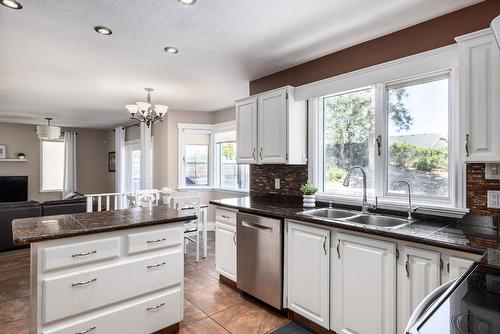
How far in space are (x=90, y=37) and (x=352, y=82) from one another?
2368 mm

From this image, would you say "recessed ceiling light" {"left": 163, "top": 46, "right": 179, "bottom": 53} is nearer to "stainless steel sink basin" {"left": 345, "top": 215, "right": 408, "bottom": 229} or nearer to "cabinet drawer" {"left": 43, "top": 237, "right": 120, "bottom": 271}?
"cabinet drawer" {"left": 43, "top": 237, "right": 120, "bottom": 271}

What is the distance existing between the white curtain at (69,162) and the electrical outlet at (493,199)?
29.5 feet

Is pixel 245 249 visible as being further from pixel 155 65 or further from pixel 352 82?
pixel 155 65

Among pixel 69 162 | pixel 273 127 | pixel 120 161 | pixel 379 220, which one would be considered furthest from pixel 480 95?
pixel 69 162

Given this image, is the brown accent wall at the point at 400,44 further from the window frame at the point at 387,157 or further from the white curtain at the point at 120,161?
the white curtain at the point at 120,161

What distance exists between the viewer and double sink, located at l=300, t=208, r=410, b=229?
227cm

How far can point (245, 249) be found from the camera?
286 cm

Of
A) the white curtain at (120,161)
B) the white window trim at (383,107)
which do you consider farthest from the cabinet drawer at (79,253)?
the white curtain at (120,161)

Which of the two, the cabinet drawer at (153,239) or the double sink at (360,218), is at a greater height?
the double sink at (360,218)

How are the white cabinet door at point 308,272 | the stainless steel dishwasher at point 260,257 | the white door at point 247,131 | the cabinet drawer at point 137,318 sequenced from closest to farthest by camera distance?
1. the cabinet drawer at point 137,318
2. the white cabinet door at point 308,272
3. the stainless steel dishwasher at point 260,257
4. the white door at point 247,131

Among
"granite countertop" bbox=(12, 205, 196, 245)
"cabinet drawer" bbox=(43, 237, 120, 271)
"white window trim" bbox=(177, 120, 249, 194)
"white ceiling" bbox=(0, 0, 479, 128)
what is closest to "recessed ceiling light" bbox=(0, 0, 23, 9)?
"white ceiling" bbox=(0, 0, 479, 128)

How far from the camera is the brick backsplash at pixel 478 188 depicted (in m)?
1.93

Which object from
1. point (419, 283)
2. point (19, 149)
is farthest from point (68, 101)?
point (419, 283)

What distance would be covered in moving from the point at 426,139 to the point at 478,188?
55cm
